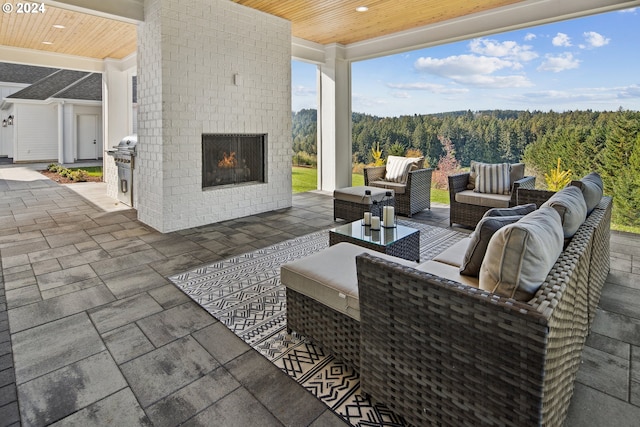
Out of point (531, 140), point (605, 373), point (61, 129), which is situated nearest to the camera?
point (605, 373)

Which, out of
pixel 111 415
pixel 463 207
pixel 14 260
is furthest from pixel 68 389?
pixel 463 207

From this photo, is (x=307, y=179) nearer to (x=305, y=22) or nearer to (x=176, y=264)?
(x=305, y=22)

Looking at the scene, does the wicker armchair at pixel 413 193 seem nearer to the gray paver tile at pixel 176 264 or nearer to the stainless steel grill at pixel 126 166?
the gray paver tile at pixel 176 264

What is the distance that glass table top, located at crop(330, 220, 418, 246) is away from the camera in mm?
3154

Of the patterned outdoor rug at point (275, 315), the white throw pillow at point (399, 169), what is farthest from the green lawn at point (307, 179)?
the patterned outdoor rug at point (275, 315)

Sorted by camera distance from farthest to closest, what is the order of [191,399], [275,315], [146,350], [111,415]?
[275,315] → [146,350] → [191,399] → [111,415]

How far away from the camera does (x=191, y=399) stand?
1.76 m

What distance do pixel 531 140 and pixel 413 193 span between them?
209 cm

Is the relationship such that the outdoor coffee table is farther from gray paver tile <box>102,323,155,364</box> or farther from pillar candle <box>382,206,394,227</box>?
gray paver tile <box>102,323,155,364</box>

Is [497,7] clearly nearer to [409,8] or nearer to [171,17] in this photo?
[409,8]

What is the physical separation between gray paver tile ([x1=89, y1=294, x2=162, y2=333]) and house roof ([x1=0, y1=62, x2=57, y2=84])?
18150mm

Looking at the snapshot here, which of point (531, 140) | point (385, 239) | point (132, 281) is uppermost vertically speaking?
point (531, 140)

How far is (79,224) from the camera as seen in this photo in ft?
16.9

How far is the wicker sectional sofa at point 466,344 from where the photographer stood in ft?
3.84
